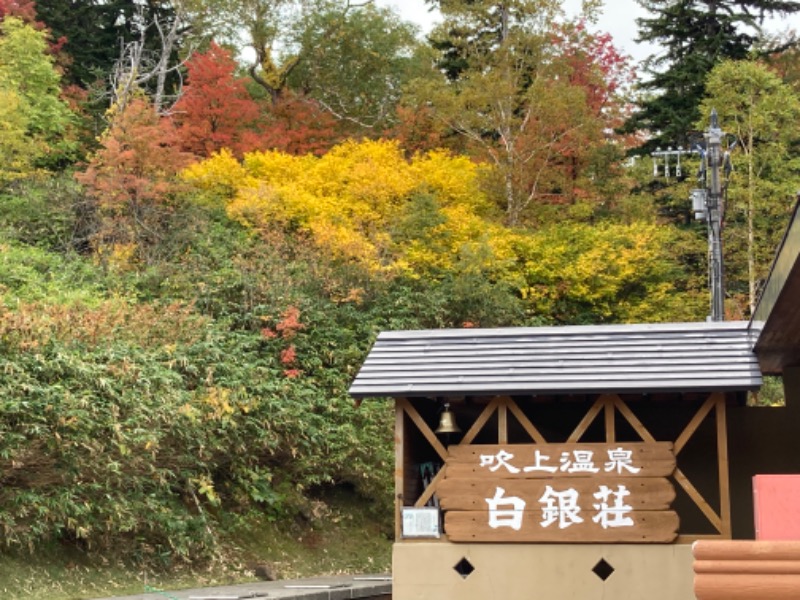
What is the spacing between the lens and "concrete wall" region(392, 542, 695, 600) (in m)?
9.95

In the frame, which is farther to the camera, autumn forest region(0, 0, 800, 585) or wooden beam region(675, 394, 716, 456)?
autumn forest region(0, 0, 800, 585)

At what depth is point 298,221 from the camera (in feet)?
73.7

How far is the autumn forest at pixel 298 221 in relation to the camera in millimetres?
13094

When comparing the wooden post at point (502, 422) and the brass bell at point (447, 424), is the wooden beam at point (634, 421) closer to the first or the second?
the wooden post at point (502, 422)

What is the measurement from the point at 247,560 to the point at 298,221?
9.48 metres

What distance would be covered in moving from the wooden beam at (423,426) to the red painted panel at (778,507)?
431cm

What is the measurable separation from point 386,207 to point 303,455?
7.86m

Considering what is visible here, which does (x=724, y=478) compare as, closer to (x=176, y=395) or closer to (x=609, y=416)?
(x=609, y=416)

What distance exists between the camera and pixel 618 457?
1026cm

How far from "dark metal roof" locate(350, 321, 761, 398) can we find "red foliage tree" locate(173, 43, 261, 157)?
1599cm

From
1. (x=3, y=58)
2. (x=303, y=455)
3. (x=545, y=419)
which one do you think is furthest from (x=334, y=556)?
(x=3, y=58)

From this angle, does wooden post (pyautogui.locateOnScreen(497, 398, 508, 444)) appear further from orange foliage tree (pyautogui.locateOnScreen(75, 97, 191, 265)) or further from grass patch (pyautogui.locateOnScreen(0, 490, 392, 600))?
orange foliage tree (pyautogui.locateOnScreen(75, 97, 191, 265))

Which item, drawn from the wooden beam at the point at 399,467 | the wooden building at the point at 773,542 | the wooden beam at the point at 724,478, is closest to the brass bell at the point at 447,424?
the wooden beam at the point at 399,467

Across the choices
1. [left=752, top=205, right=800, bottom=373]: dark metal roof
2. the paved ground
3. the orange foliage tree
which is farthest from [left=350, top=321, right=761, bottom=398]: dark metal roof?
the orange foliage tree
